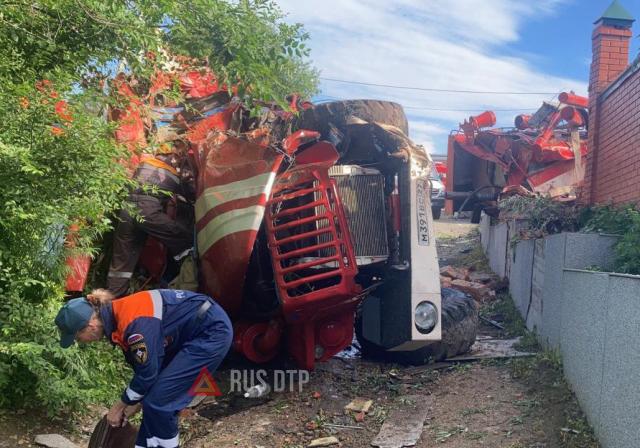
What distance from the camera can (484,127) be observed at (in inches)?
487

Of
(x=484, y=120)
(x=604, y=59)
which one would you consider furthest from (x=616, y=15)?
(x=484, y=120)

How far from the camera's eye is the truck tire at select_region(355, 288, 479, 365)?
6879 mm

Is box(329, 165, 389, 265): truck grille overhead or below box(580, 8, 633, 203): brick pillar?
below

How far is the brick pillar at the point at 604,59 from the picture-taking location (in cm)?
793

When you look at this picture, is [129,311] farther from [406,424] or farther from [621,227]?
[621,227]

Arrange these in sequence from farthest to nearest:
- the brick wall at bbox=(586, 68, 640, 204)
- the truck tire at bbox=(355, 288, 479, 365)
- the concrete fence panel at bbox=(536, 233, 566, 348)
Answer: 1. the truck tire at bbox=(355, 288, 479, 365)
2. the brick wall at bbox=(586, 68, 640, 204)
3. the concrete fence panel at bbox=(536, 233, 566, 348)

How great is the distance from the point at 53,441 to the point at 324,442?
2.01m

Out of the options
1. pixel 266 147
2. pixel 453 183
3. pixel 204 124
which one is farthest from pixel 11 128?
pixel 453 183

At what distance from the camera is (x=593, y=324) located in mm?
4629

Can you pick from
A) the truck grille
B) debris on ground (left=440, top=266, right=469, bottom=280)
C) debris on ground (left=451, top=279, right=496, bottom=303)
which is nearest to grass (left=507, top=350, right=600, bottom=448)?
the truck grille

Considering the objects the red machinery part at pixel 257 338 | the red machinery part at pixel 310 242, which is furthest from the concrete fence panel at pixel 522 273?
the red machinery part at pixel 257 338

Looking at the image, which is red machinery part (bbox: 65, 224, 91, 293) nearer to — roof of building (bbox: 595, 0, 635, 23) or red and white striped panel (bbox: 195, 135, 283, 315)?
red and white striped panel (bbox: 195, 135, 283, 315)

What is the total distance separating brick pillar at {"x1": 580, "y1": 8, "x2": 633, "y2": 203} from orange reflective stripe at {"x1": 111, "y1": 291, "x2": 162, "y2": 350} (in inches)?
239

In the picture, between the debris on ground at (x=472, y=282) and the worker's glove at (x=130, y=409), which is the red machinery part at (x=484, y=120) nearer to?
the debris on ground at (x=472, y=282)
